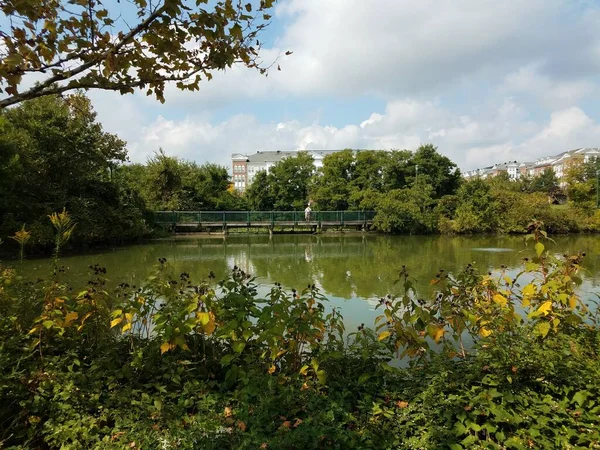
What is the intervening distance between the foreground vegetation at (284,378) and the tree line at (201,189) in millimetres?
5914

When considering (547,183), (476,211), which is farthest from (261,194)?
(547,183)

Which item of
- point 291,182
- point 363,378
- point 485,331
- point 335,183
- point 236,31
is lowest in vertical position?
point 363,378

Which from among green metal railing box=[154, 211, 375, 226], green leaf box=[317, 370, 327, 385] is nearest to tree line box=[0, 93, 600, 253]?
green metal railing box=[154, 211, 375, 226]

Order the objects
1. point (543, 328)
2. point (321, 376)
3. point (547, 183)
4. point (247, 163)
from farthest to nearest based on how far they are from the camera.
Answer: point (247, 163)
point (547, 183)
point (543, 328)
point (321, 376)

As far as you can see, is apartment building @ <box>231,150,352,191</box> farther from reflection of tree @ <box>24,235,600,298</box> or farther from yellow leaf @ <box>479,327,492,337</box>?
yellow leaf @ <box>479,327,492,337</box>

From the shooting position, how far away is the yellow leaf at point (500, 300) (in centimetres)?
271

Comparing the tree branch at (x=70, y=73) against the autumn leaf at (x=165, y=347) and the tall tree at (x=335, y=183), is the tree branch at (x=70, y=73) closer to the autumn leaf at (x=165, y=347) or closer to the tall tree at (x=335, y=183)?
the autumn leaf at (x=165, y=347)

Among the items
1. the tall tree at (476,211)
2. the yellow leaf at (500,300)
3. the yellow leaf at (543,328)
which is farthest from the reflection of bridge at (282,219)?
the yellow leaf at (543,328)

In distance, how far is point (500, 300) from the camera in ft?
8.93

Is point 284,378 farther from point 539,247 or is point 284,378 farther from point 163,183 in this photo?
point 163,183

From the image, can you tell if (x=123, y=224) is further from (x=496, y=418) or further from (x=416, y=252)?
(x=496, y=418)

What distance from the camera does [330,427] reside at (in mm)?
1825

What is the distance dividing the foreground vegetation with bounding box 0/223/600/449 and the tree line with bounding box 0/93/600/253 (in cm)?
591

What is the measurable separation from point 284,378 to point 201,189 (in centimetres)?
2801
